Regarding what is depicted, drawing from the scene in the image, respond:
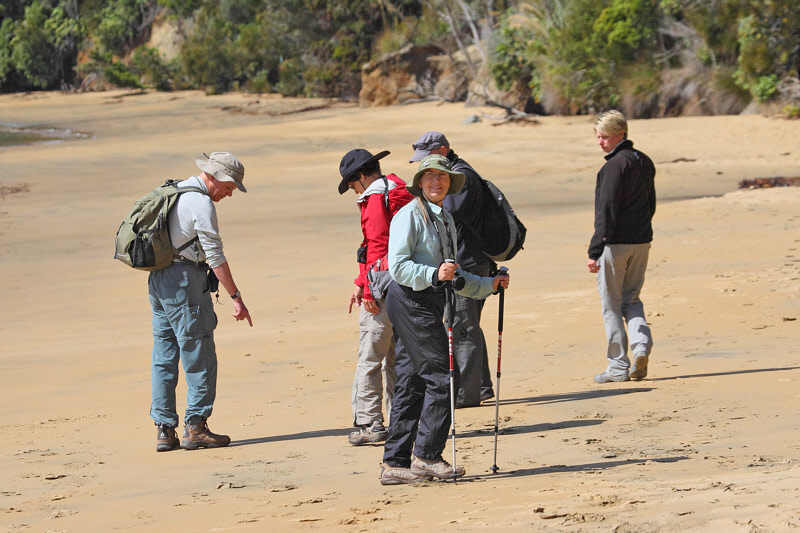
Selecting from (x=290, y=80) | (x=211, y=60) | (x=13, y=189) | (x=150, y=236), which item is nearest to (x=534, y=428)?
(x=150, y=236)

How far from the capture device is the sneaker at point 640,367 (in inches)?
281

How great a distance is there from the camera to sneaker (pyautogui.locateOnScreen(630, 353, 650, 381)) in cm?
714

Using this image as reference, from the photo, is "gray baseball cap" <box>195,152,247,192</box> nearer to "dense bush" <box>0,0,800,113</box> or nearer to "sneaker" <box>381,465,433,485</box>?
"sneaker" <box>381,465,433,485</box>

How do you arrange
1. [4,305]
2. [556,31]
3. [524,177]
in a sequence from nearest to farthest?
[4,305], [524,177], [556,31]

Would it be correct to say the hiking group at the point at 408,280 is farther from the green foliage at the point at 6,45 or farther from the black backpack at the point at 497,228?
the green foliage at the point at 6,45

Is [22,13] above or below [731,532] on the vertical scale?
above

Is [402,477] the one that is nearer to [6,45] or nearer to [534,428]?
[534,428]

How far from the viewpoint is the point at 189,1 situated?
204 feet

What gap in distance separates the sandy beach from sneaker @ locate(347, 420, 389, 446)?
0.33 feet

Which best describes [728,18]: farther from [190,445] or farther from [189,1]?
[189,1]

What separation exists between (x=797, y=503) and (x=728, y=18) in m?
27.4

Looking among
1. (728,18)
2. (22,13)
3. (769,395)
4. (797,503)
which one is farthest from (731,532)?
(22,13)

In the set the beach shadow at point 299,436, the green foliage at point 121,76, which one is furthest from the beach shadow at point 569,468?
the green foliage at point 121,76

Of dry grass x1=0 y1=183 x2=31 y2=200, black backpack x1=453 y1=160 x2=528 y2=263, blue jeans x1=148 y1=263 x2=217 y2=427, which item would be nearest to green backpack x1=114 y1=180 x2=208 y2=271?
blue jeans x1=148 y1=263 x2=217 y2=427
